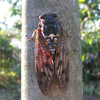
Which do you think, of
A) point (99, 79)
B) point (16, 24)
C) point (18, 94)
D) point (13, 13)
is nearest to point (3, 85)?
point (18, 94)

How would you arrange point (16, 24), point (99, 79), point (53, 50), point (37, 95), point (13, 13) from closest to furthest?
point (37, 95)
point (53, 50)
point (13, 13)
point (16, 24)
point (99, 79)

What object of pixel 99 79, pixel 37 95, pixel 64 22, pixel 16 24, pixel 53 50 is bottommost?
pixel 99 79

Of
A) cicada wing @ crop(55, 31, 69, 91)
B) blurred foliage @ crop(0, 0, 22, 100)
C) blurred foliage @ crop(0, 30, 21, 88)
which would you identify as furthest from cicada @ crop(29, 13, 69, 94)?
blurred foliage @ crop(0, 30, 21, 88)

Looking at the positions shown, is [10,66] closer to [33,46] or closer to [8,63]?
[8,63]

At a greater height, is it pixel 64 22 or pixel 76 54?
pixel 64 22

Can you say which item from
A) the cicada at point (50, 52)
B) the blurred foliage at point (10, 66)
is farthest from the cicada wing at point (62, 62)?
the blurred foliage at point (10, 66)

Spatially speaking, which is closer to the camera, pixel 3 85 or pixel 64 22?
pixel 64 22

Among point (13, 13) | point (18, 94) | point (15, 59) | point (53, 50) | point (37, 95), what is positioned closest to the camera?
point (37, 95)

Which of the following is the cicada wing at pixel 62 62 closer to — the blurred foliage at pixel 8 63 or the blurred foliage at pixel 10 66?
the blurred foliage at pixel 10 66

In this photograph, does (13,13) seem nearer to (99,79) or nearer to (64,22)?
(64,22)
